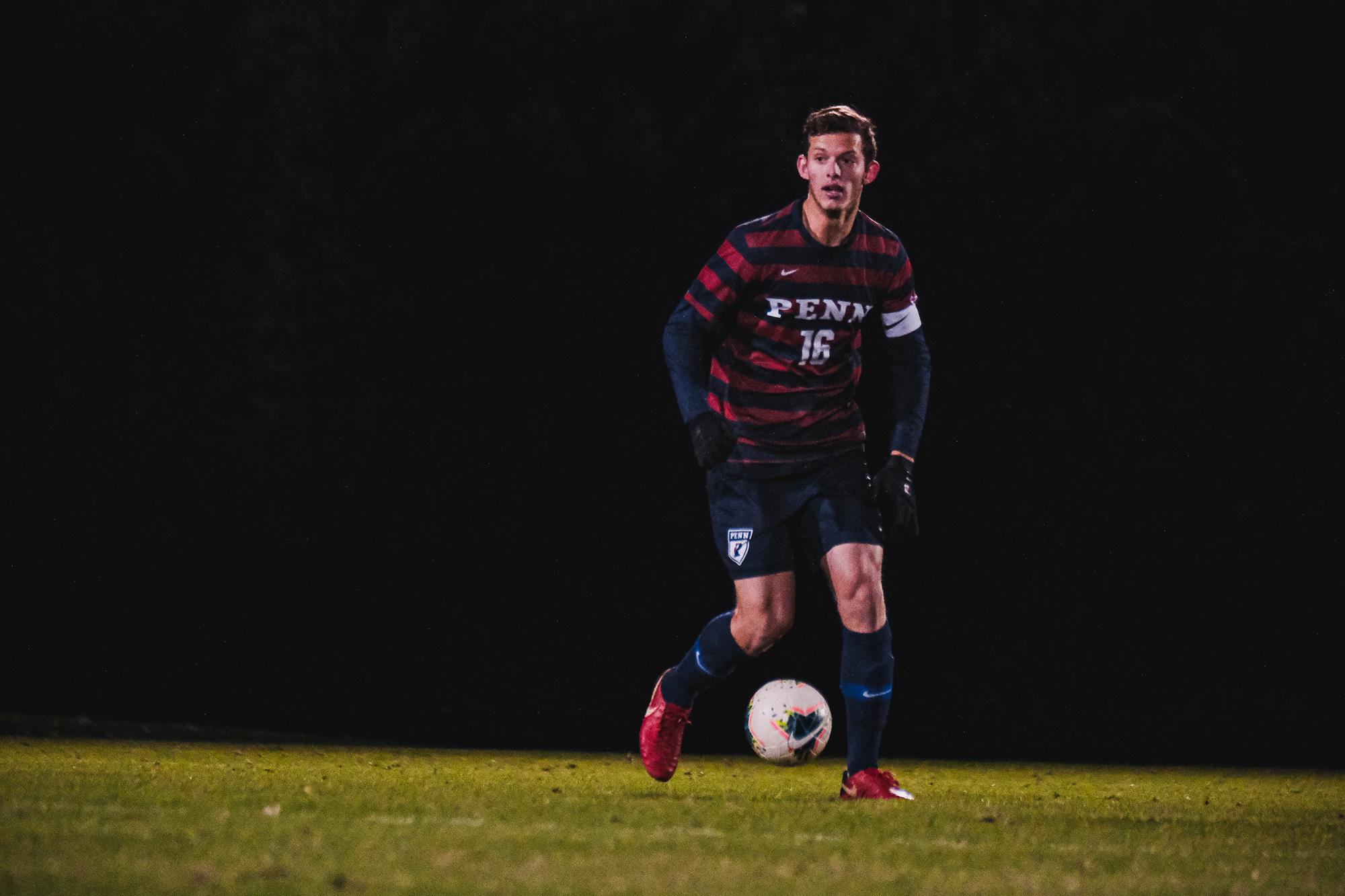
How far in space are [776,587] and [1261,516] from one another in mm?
3390

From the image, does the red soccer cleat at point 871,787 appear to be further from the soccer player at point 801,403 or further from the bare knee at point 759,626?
the bare knee at point 759,626

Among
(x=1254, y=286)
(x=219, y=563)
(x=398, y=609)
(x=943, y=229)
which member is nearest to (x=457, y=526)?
(x=398, y=609)

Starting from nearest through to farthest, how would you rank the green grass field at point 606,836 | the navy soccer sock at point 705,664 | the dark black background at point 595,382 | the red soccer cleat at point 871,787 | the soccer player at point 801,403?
the green grass field at point 606,836
the red soccer cleat at point 871,787
the soccer player at point 801,403
the navy soccer sock at point 705,664
the dark black background at point 595,382

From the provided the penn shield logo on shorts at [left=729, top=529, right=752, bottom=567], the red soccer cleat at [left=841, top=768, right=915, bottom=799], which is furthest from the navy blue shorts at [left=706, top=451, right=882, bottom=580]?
the red soccer cleat at [left=841, top=768, right=915, bottom=799]

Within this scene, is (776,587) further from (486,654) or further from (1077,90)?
(1077,90)

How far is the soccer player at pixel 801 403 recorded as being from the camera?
4449mm

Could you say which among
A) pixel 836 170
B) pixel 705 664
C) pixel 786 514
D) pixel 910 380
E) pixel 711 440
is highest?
pixel 836 170

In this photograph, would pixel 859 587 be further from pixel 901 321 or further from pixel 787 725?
pixel 901 321

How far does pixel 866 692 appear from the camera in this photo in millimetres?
4383

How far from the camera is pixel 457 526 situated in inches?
282

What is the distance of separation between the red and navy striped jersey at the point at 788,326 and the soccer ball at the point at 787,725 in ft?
2.24

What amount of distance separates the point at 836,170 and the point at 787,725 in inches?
60.7

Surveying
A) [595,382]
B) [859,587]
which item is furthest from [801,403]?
[595,382]

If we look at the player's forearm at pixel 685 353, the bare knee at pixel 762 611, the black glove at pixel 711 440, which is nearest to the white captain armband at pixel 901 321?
the player's forearm at pixel 685 353
